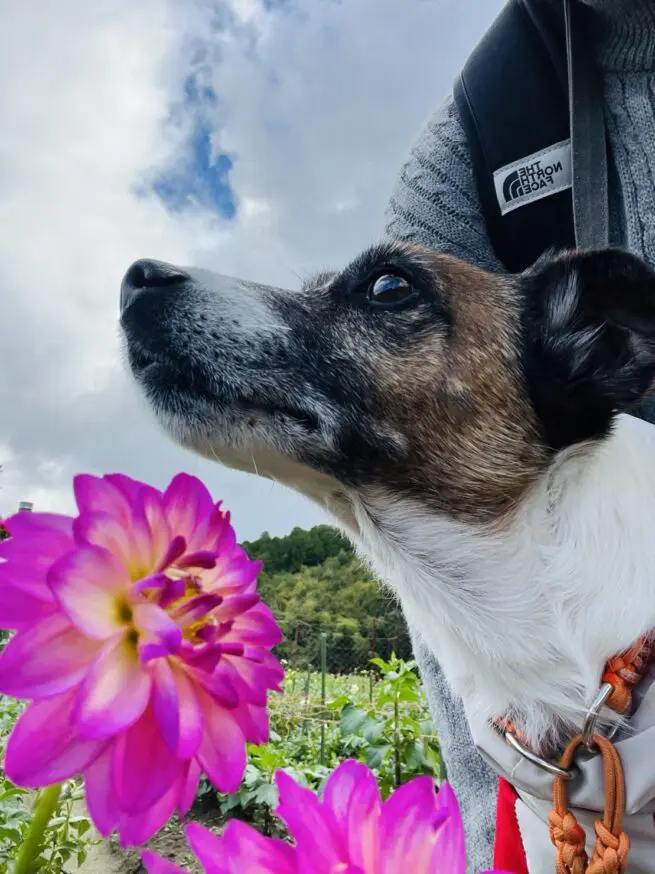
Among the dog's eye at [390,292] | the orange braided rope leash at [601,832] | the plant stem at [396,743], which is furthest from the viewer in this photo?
the plant stem at [396,743]

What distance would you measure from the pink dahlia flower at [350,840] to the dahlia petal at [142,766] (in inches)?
1.4

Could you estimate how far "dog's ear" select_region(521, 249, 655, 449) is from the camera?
153cm

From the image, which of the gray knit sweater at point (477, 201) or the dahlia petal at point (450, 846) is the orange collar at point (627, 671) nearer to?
the gray knit sweater at point (477, 201)

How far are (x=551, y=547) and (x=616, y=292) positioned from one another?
0.59 m

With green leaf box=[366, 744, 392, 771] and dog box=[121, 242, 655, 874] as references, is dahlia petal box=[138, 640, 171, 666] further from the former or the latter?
green leaf box=[366, 744, 392, 771]

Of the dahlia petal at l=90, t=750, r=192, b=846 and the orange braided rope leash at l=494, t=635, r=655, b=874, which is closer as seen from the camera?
the dahlia petal at l=90, t=750, r=192, b=846

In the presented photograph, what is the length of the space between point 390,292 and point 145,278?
534 mm

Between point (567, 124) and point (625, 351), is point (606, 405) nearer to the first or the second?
point (625, 351)

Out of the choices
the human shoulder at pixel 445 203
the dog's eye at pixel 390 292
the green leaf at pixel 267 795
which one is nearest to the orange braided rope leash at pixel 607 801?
the dog's eye at pixel 390 292

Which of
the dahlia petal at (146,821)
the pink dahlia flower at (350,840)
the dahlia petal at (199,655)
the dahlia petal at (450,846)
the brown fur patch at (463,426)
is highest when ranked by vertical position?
the brown fur patch at (463,426)

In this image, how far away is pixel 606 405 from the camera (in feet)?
5.01

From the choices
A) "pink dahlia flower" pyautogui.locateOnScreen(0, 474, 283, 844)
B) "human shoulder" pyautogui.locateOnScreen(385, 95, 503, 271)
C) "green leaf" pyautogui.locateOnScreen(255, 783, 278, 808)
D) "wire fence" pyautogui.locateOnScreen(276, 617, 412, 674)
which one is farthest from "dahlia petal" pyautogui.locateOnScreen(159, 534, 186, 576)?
"wire fence" pyautogui.locateOnScreen(276, 617, 412, 674)

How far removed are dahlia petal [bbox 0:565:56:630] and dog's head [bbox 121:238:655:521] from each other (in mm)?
1056

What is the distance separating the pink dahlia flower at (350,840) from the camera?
1.02 feet
